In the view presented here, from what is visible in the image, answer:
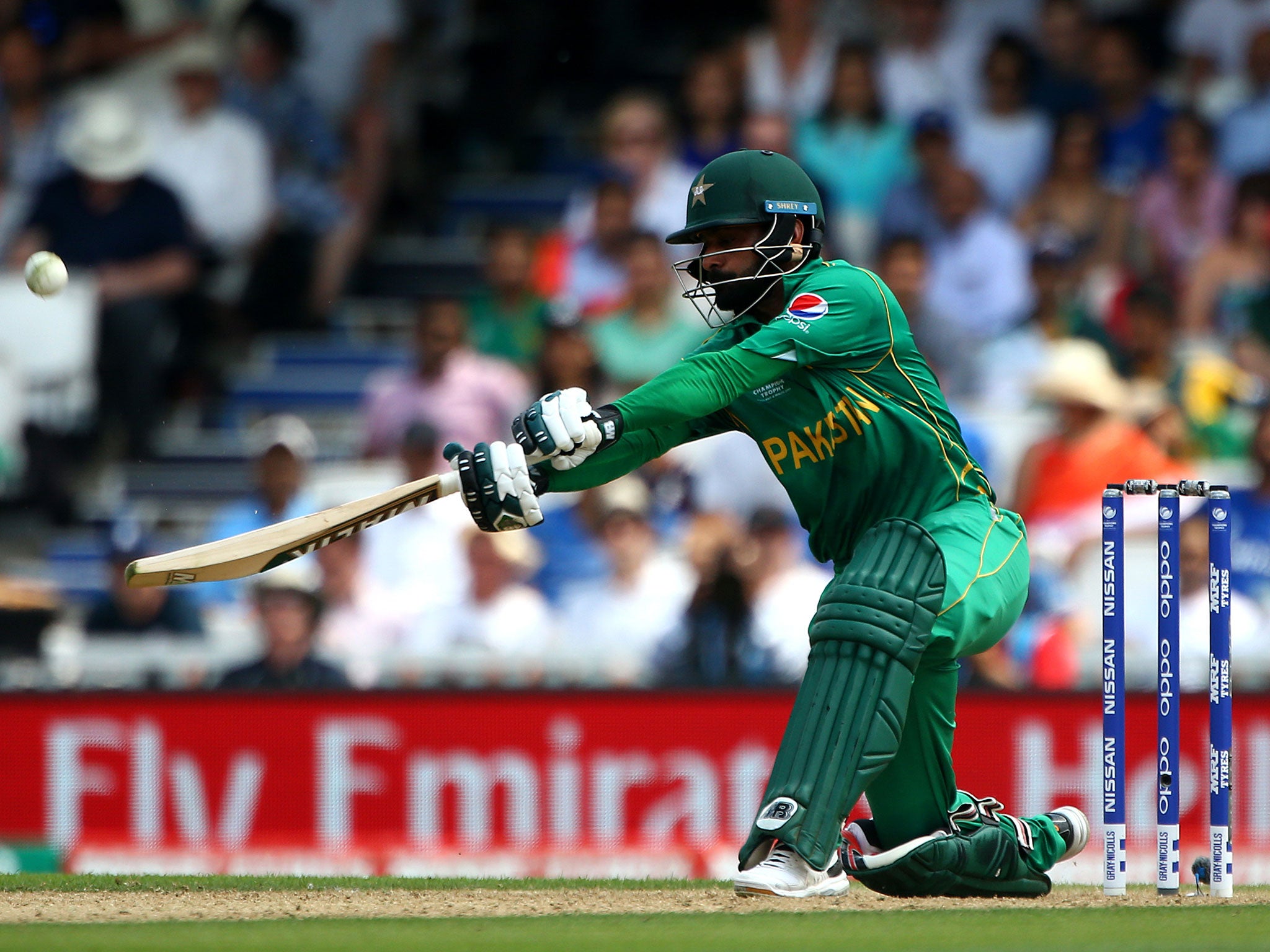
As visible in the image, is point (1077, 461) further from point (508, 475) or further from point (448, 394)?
point (508, 475)

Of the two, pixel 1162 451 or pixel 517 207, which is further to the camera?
pixel 517 207

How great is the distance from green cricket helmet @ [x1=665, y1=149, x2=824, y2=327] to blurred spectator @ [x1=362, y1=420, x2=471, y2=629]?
3.51 m

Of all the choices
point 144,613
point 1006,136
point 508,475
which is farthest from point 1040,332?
point 508,475

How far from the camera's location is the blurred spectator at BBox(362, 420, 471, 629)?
7844 millimetres

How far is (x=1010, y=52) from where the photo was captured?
9586mm

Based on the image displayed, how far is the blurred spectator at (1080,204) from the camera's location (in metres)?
9.13

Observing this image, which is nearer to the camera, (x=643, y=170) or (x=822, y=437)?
(x=822, y=437)

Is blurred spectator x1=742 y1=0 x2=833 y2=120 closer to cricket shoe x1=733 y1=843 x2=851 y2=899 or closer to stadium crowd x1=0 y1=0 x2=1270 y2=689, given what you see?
stadium crowd x1=0 y1=0 x2=1270 y2=689

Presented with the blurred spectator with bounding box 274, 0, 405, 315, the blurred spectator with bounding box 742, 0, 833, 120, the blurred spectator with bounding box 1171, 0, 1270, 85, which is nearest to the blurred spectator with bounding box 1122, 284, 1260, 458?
the blurred spectator with bounding box 1171, 0, 1270, 85

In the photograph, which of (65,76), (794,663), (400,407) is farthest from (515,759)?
(65,76)

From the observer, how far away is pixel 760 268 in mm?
4488

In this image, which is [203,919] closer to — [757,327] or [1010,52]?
[757,327]

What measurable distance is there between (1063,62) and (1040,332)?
197cm

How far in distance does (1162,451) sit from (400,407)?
3.46 meters
